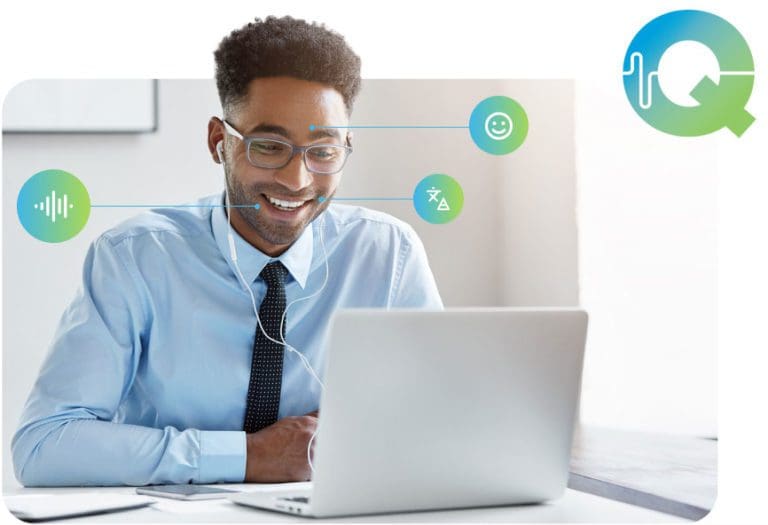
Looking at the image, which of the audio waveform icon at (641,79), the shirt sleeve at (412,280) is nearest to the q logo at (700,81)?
the audio waveform icon at (641,79)

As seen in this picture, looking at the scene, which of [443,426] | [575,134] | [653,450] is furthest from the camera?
[575,134]

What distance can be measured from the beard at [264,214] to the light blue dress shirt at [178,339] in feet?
0.10

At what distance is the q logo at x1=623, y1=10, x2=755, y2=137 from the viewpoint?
185 centimetres

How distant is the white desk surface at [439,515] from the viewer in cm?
127

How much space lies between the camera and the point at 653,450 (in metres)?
1.87

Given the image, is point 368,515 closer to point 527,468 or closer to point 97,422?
point 527,468

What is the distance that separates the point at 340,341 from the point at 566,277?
178cm

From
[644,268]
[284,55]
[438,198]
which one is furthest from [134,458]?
[644,268]

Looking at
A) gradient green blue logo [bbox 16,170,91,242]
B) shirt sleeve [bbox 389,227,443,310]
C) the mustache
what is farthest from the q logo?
gradient green blue logo [bbox 16,170,91,242]

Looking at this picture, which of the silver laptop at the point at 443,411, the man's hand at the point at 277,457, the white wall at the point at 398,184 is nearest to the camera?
the silver laptop at the point at 443,411

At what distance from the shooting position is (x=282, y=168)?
202 cm

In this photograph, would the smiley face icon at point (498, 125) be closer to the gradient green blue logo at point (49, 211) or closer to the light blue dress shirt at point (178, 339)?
the light blue dress shirt at point (178, 339)

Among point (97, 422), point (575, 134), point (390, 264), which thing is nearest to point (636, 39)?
point (390, 264)

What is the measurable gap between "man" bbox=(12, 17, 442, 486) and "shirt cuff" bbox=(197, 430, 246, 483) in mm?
37
